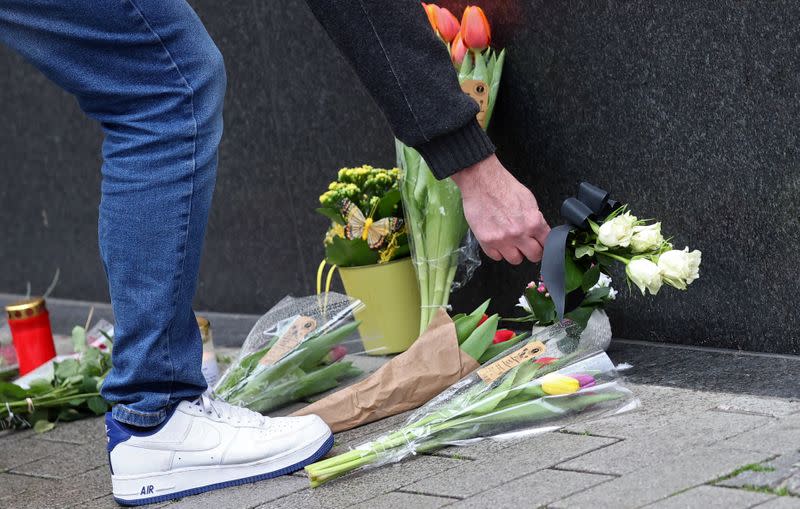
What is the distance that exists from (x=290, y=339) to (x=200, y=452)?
68 centimetres

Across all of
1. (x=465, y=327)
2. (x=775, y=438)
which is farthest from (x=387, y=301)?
(x=775, y=438)

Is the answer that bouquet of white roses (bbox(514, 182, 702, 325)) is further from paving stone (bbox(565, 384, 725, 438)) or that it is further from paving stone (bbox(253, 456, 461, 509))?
paving stone (bbox(253, 456, 461, 509))

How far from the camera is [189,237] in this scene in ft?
7.26

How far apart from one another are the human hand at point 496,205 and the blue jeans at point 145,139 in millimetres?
539

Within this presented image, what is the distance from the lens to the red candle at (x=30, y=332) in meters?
3.69

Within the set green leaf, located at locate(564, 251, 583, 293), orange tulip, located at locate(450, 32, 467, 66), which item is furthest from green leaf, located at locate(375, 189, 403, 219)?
green leaf, located at locate(564, 251, 583, 293)

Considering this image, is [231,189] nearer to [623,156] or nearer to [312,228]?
[312,228]

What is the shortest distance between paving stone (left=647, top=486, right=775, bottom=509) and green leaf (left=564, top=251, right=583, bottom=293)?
0.74m

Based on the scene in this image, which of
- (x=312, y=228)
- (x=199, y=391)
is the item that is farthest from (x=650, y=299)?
(x=312, y=228)

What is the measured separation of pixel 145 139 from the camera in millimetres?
2170

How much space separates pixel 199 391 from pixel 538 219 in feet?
2.68

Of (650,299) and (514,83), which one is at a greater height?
(514,83)

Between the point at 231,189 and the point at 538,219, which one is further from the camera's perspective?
the point at 231,189

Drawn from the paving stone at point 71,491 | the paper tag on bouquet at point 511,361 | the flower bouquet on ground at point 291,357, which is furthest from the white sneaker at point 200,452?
the flower bouquet on ground at point 291,357
